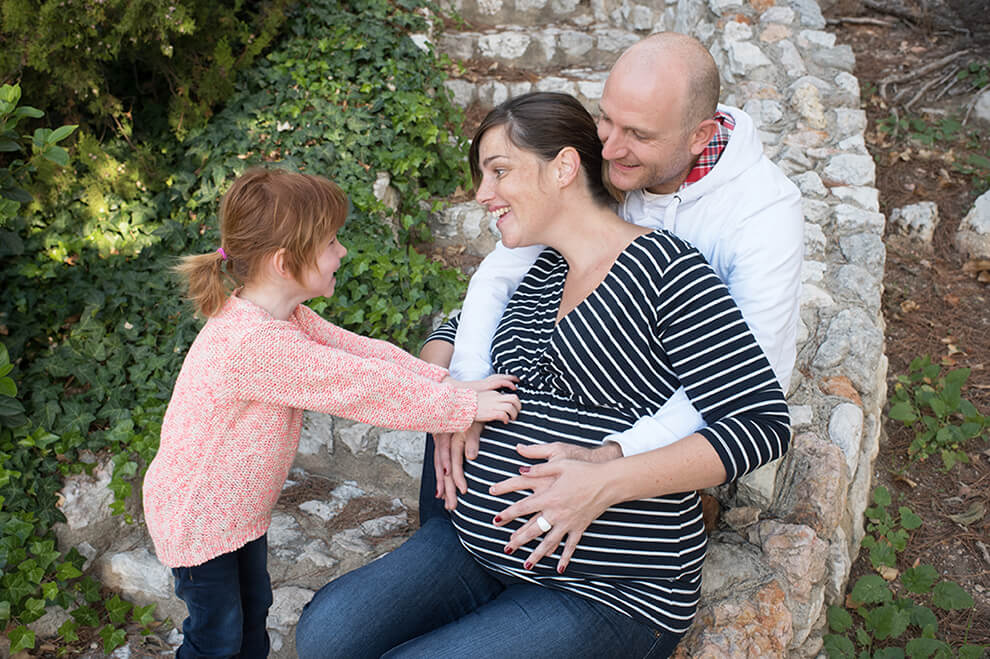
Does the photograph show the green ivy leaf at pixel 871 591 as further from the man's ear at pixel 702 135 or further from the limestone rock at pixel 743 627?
the man's ear at pixel 702 135

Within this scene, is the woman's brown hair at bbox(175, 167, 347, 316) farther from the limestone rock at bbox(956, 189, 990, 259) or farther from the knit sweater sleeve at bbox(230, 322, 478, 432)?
the limestone rock at bbox(956, 189, 990, 259)

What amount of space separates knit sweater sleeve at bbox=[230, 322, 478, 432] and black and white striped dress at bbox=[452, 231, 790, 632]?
0.17 metres

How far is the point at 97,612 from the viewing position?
2.73m

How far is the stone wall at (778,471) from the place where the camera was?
2277 millimetres

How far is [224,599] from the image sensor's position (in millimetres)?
2023

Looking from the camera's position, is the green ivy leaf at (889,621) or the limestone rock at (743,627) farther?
the green ivy leaf at (889,621)

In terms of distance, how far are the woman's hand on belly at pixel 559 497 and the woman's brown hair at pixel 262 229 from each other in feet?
2.51

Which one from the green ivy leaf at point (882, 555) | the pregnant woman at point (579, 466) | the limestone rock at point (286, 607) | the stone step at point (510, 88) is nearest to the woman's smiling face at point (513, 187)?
the pregnant woman at point (579, 466)

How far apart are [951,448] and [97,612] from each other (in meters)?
3.36

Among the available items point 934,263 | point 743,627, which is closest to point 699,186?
point 743,627

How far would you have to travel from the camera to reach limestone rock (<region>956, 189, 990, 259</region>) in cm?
392

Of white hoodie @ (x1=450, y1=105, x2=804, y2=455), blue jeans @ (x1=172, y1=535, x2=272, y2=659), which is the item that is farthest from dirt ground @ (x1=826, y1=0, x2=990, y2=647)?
blue jeans @ (x1=172, y1=535, x2=272, y2=659)

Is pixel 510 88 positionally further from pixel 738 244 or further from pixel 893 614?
pixel 893 614

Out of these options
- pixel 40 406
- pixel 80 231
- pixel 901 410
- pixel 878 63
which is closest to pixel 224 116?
pixel 80 231
